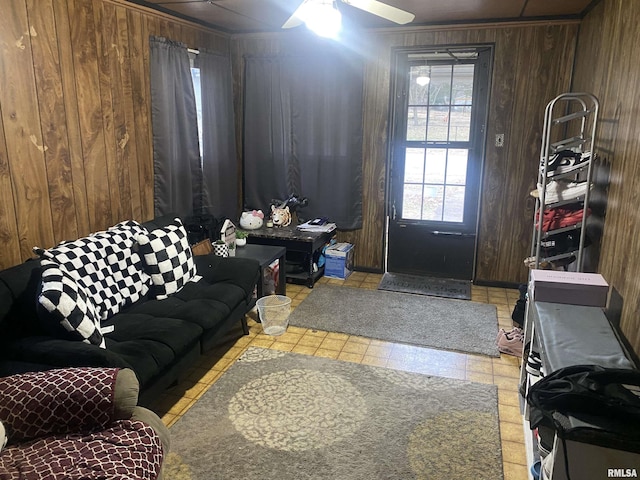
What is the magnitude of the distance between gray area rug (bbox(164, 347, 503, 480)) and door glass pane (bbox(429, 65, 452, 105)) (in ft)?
8.26

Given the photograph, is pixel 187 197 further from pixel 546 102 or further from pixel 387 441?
pixel 546 102

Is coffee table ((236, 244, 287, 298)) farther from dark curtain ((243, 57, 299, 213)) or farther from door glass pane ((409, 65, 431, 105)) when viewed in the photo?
door glass pane ((409, 65, 431, 105))

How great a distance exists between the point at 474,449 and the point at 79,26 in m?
3.21

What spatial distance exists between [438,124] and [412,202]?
752 mm

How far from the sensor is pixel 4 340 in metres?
2.18

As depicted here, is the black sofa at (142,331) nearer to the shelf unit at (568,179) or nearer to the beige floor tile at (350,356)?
the beige floor tile at (350,356)

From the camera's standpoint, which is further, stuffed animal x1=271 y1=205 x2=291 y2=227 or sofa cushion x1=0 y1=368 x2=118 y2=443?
stuffed animal x1=271 y1=205 x2=291 y2=227

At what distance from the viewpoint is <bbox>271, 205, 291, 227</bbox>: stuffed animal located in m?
4.61

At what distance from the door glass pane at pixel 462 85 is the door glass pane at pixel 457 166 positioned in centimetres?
43

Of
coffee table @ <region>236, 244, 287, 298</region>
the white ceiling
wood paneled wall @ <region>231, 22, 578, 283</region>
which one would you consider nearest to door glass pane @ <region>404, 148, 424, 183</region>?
wood paneled wall @ <region>231, 22, 578, 283</region>

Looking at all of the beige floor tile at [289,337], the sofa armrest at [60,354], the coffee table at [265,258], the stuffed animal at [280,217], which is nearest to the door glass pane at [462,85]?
the stuffed animal at [280,217]

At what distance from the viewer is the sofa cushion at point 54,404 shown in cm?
173

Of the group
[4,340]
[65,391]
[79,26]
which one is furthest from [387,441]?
[79,26]

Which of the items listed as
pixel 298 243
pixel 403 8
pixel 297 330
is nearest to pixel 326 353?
pixel 297 330
